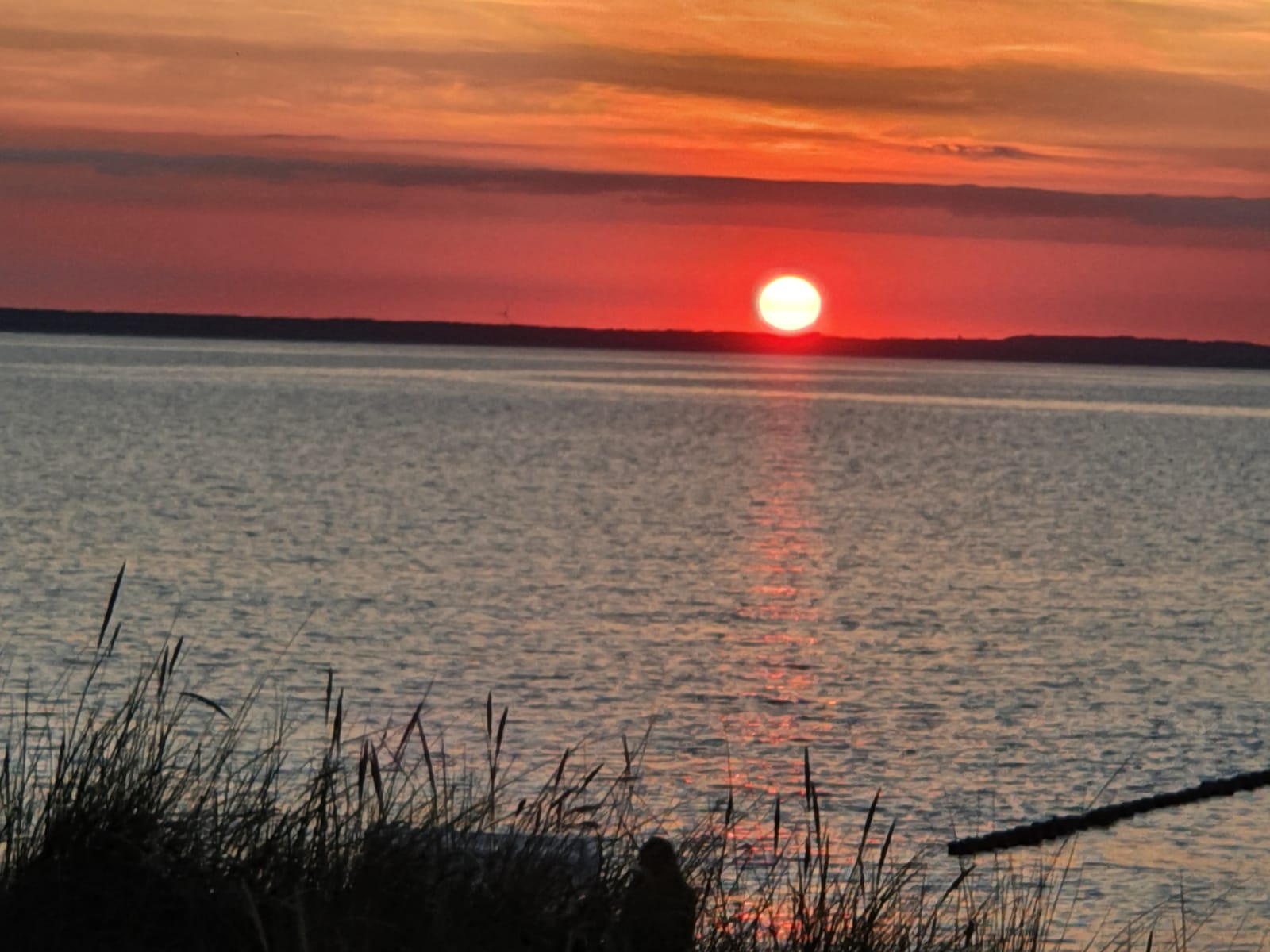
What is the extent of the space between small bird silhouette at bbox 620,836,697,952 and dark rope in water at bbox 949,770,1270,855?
7.73 metres

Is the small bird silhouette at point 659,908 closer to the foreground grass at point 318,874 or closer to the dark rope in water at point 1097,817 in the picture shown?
the foreground grass at point 318,874

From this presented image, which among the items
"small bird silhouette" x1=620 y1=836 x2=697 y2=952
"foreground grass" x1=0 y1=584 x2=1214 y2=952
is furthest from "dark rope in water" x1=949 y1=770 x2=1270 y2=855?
"small bird silhouette" x1=620 y1=836 x2=697 y2=952

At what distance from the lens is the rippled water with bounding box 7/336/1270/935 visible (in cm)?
1788

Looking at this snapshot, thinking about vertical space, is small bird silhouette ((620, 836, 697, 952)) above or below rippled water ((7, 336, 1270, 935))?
below

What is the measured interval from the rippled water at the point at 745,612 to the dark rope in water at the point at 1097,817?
244 millimetres

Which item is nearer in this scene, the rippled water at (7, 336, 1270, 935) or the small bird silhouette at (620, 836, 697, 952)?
the small bird silhouette at (620, 836, 697, 952)

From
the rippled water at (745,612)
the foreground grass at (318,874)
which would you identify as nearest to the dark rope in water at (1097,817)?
the rippled water at (745,612)

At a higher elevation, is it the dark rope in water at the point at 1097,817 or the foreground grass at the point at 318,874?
the dark rope in water at the point at 1097,817

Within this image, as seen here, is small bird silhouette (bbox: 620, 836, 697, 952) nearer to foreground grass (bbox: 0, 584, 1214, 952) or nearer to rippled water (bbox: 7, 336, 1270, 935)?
foreground grass (bbox: 0, 584, 1214, 952)

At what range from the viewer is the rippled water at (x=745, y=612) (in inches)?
704

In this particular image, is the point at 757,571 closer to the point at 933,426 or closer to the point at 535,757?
the point at 535,757

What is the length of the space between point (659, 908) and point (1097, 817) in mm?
10346

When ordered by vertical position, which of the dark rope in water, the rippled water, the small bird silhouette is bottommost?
the small bird silhouette

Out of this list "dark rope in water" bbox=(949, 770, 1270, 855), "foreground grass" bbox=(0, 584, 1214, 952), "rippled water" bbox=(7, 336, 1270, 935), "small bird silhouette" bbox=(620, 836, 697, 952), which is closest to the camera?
"foreground grass" bbox=(0, 584, 1214, 952)
